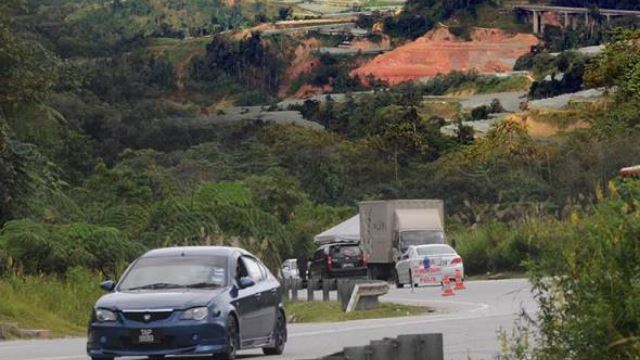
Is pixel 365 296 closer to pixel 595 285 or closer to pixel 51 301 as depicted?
pixel 51 301

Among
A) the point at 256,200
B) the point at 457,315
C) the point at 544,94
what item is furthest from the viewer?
the point at 544,94

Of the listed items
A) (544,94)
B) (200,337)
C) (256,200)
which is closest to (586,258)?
(200,337)

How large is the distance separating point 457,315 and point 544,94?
4300 inches

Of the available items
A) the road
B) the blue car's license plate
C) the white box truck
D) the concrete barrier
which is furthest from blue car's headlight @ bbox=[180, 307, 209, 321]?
the white box truck

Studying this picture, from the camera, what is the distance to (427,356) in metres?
15.1

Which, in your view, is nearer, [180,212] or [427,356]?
[427,356]

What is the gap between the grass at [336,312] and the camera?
33.8 meters

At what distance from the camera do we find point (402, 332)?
87.9 feet

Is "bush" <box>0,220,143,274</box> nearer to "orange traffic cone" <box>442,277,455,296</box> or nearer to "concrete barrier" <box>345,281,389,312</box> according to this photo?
"concrete barrier" <box>345,281,389,312</box>

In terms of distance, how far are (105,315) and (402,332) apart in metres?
7.80

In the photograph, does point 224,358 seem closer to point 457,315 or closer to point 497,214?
point 457,315

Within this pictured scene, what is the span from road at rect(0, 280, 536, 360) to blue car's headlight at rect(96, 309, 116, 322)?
5.73ft

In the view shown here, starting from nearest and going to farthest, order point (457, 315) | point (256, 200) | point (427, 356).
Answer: point (427, 356)
point (457, 315)
point (256, 200)

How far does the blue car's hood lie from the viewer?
19703mm
